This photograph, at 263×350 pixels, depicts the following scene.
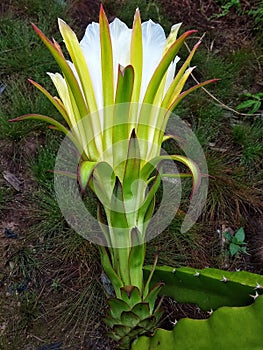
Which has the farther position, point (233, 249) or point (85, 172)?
point (233, 249)

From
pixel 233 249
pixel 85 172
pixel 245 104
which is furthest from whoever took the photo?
pixel 245 104

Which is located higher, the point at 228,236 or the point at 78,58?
the point at 78,58

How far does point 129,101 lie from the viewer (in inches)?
37.3

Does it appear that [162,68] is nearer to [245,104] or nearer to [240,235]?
[240,235]

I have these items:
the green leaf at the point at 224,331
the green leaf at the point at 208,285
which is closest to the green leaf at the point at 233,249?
the green leaf at the point at 208,285

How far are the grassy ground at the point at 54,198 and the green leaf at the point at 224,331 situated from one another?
1.35ft

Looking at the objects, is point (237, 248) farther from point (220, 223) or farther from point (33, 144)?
point (33, 144)

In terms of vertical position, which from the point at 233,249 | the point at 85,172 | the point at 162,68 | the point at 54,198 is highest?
the point at 162,68

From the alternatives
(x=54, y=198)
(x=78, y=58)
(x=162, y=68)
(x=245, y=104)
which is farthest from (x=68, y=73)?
(x=245, y=104)

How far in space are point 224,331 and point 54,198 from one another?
87cm

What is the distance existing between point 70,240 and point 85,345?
37 cm

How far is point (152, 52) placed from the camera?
1032 mm

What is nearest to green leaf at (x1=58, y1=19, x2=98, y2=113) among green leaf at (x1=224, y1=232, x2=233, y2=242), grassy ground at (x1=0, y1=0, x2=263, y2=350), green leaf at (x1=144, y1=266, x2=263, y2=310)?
green leaf at (x1=144, y1=266, x2=263, y2=310)

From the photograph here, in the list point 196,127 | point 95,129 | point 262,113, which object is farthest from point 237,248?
point 95,129
